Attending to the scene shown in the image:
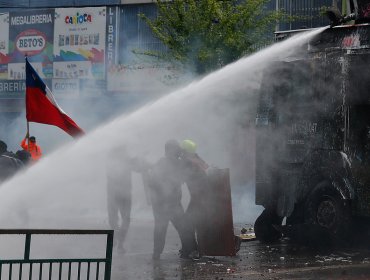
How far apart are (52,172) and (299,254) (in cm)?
351

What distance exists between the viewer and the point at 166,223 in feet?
37.1

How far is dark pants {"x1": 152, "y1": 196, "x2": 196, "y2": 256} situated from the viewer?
11.2 meters

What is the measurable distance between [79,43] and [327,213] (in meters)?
20.7

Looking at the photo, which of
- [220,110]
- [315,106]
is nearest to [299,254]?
[315,106]

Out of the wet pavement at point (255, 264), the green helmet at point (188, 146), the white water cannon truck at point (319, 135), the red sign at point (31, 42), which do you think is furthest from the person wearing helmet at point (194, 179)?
the red sign at point (31, 42)

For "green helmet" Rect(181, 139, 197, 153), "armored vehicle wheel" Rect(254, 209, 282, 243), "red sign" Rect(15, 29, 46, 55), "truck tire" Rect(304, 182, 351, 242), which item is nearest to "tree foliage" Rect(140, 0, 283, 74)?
"armored vehicle wheel" Rect(254, 209, 282, 243)

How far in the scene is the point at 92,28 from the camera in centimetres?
3077

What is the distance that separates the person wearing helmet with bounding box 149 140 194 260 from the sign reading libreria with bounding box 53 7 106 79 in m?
19.5

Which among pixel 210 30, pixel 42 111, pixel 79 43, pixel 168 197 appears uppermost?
pixel 79 43

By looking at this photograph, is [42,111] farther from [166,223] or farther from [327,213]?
[327,213]

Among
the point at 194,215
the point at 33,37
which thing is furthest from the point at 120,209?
the point at 33,37

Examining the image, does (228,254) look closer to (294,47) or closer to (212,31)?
(294,47)

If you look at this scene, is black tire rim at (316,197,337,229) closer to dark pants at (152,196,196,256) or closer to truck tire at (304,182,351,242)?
truck tire at (304,182,351,242)

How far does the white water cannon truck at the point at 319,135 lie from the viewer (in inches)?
444
